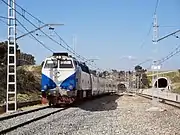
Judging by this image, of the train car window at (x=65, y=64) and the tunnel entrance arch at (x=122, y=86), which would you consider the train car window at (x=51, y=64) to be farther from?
the tunnel entrance arch at (x=122, y=86)

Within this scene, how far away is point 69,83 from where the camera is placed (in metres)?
28.6

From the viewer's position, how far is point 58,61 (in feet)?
97.0

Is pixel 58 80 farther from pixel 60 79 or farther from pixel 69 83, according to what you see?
pixel 69 83

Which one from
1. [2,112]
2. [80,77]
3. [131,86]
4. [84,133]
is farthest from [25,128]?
[131,86]

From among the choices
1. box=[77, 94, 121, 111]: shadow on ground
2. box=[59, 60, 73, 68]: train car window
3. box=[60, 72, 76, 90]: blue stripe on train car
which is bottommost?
box=[77, 94, 121, 111]: shadow on ground

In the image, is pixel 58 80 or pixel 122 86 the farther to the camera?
pixel 122 86

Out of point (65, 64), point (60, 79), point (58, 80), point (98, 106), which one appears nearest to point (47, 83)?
point (58, 80)

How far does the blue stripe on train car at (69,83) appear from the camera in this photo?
28430mm

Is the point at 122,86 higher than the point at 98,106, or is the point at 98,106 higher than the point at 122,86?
the point at 122,86

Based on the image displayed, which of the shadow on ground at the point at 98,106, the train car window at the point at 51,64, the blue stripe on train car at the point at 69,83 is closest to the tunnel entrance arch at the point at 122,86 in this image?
the shadow on ground at the point at 98,106

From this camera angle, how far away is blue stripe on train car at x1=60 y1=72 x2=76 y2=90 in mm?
28430

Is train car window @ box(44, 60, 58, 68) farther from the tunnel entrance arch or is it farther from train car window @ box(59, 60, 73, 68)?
the tunnel entrance arch

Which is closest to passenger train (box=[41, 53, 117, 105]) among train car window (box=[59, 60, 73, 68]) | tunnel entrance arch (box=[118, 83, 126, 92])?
train car window (box=[59, 60, 73, 68])

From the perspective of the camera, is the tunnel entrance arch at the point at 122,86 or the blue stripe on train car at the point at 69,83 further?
the tunnel entrance arch at the point at 122,86
